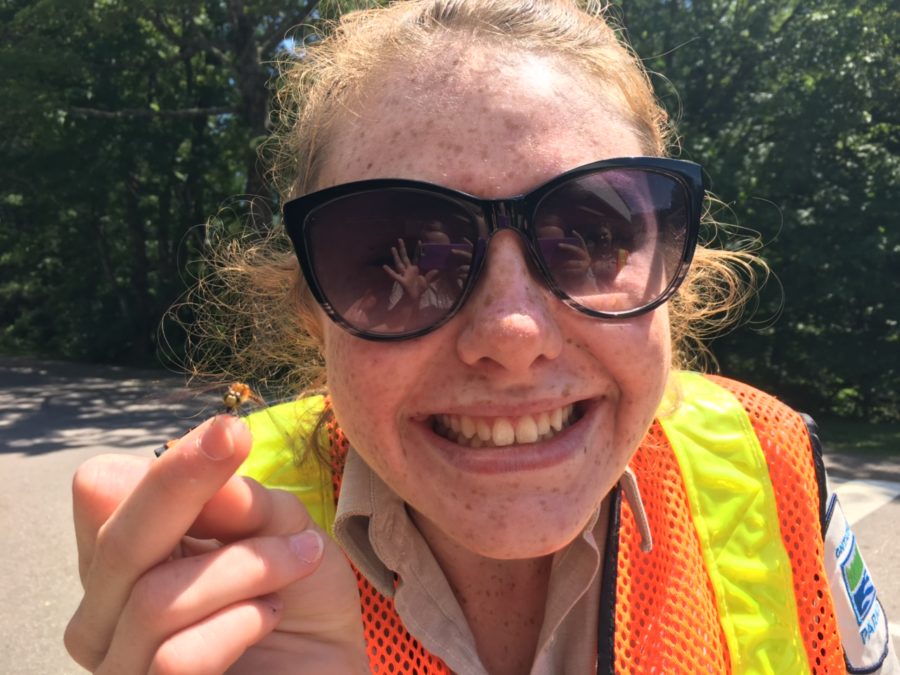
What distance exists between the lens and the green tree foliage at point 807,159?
10.2 metres

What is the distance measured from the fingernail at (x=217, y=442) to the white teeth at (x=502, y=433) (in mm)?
464

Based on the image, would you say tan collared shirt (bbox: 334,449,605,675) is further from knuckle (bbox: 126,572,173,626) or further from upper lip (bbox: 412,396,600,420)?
knuckle (bbox: 126,572,173,626)

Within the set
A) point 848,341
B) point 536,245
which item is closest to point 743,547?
point 536,245

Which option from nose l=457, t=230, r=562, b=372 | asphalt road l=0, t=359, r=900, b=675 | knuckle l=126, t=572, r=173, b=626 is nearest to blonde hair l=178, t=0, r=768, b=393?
nose l=457, t=230, r=562, b=372

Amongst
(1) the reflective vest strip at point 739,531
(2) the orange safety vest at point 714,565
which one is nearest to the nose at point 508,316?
(2) the orange safety vest at point 714,565

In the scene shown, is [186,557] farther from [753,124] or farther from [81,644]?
[753,124]

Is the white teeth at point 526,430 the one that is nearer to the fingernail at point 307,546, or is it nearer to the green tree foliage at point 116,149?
the fingernail at point 307,546

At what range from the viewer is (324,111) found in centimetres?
137

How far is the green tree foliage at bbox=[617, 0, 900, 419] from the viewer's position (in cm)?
1022

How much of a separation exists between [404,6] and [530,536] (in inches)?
41.2

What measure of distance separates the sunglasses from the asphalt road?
1.29 m

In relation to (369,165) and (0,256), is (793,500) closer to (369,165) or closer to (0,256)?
(369,165)

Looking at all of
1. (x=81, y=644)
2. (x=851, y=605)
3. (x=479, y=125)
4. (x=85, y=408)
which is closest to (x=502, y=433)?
(x=479, y=125)

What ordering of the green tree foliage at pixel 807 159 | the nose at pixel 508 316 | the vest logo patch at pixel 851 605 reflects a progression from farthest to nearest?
the green tree foliage at pixel 807 159
the vest logo patch at pixel 851 605
the nose at pixel 508 316
